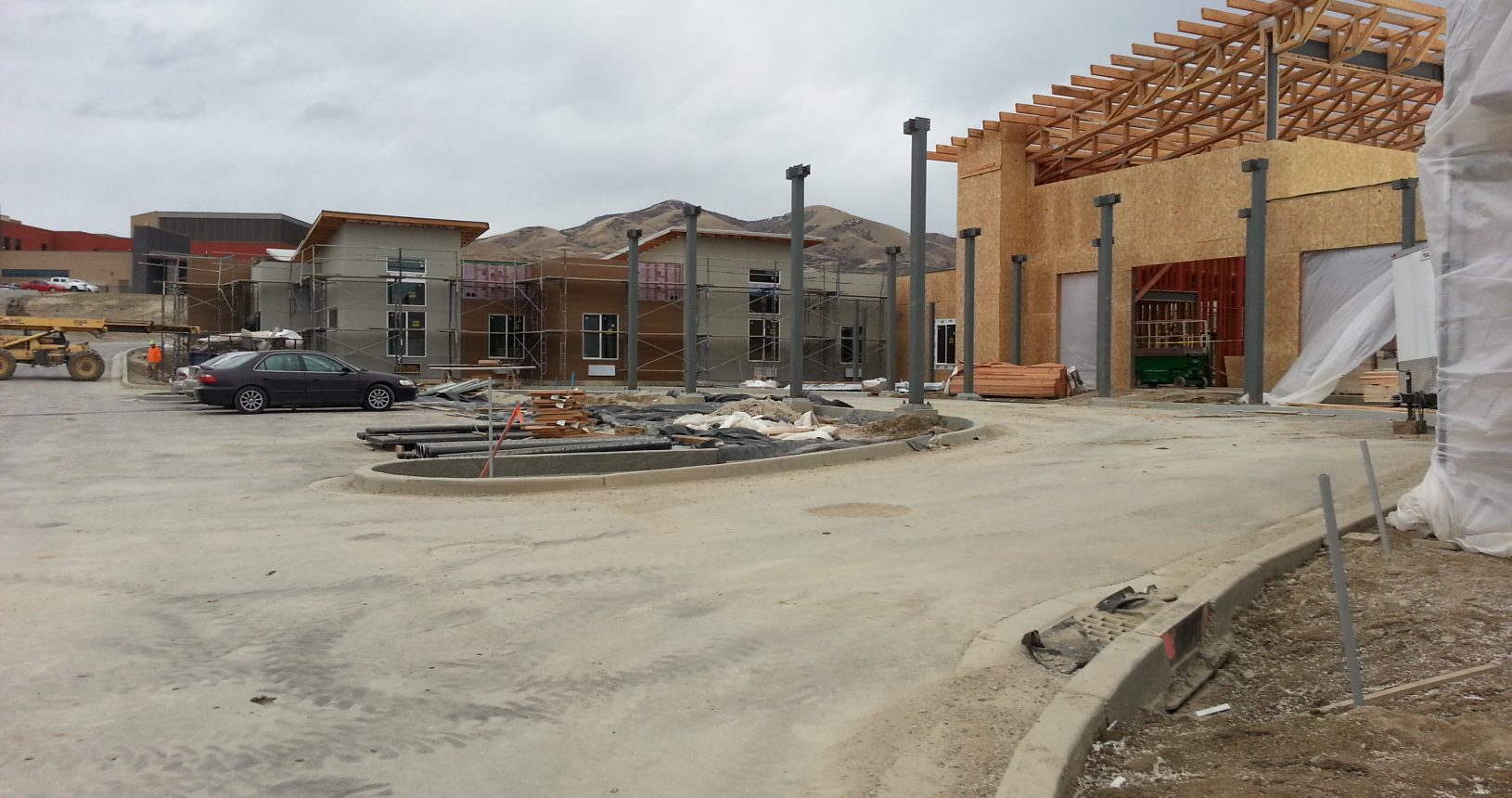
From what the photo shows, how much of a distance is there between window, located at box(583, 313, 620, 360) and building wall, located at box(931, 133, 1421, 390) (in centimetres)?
1366

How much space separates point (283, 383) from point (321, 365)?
91 cm

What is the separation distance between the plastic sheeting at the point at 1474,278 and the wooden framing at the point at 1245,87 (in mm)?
22299

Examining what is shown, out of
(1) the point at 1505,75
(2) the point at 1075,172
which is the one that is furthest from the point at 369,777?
(2) the point at 1075,172

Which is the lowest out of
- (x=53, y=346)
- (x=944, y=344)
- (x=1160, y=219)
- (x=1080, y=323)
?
(x=53, y=346)

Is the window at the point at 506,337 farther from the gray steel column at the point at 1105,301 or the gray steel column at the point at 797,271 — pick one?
the gray steel column at the point at 1105,301

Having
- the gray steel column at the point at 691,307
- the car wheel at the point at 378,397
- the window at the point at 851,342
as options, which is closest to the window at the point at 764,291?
the window at the point at 851,342

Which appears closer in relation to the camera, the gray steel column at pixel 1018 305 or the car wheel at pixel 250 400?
the car wheel at pixel 250 400

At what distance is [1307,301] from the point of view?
91.2 feet

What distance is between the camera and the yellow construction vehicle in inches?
1395

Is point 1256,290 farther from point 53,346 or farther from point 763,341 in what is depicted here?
point 53,346

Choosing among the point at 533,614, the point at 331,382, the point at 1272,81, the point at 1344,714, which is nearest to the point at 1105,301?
the point at 1272,81

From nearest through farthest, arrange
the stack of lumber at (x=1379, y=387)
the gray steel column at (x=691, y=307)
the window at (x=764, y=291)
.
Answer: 1. the stack of lumber at (x=1379, y=387)
2. the gray steel column at (x=691, y=307)
3. the window at (x=764, y=291)

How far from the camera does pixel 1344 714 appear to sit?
420 cm

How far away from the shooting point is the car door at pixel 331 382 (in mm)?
22797
